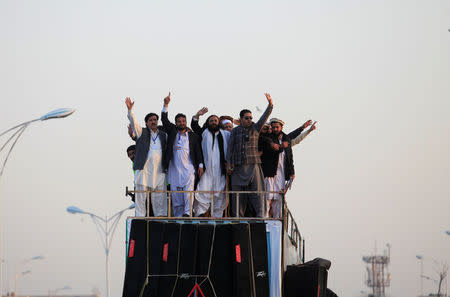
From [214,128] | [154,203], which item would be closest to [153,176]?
[154,203]

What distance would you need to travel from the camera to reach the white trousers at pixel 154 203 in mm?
16484

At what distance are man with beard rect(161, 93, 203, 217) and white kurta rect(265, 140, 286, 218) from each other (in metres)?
1.33

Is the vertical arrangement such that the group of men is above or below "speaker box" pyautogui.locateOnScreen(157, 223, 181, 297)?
above

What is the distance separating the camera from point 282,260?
1566 centimetres

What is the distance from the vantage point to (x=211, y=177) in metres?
17.0

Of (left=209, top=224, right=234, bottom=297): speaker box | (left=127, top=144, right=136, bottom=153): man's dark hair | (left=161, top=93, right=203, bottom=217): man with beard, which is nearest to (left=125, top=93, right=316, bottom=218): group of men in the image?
(left=161, top=93, right=203, bottom=217): man with beard

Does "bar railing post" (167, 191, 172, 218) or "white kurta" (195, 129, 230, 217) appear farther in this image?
"white kurta" (195, 129, 230, 217)

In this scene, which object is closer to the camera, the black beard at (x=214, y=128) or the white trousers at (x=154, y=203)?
the white trousers at (x=154, y=203)

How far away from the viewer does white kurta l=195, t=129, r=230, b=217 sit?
16.8 m

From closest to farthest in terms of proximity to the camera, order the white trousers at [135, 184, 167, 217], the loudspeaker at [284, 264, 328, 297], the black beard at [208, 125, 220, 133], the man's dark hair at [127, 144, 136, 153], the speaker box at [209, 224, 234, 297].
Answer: the speaker box at [209, 224, 234, 297] → the loudspeaker at [284, 264, 328, 297] → the white trousers at [135, 184, 167, 217] → the black beard at [208, 125, 220, 133] → the man's dark hair at [127, 144, 136, 153]

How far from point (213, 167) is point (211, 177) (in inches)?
7.0

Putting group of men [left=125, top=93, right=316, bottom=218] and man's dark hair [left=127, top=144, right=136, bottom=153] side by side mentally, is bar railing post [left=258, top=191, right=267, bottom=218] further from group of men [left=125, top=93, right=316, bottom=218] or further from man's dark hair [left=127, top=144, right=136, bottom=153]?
man's dark hair [left=127, top=144, right=136, bottom=153]

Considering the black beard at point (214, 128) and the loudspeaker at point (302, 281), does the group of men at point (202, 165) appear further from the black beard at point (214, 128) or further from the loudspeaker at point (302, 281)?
the loudspeaker at point (302, 281)

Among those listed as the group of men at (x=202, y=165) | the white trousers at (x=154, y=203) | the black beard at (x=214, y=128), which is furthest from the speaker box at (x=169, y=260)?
the black beard at (x=214, y=128)
